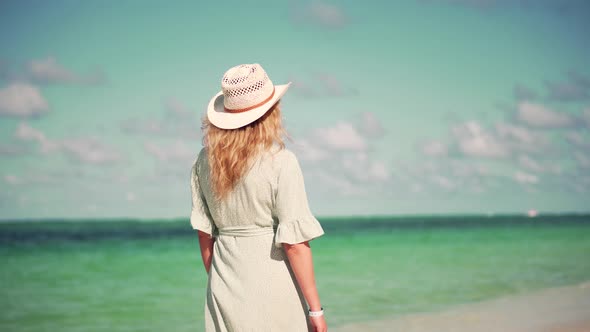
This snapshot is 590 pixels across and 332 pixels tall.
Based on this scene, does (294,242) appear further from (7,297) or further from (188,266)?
(188,266)

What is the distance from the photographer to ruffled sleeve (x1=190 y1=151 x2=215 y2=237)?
266 centimetres

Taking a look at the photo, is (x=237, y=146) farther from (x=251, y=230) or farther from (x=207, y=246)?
(x=207, y=246)

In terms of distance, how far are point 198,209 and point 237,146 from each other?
1.32 ft

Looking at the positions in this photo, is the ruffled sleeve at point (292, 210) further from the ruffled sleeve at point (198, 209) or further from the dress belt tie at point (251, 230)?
the ruffled sleeve at point (198, 209)

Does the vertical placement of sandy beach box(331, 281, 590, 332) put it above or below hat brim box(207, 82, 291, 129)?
below

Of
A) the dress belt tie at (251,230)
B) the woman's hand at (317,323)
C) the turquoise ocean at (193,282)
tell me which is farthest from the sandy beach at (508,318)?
the dress belt tie at (251,230)

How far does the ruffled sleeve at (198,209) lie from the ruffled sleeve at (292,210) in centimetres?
38

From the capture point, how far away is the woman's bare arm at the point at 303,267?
2.43 meters

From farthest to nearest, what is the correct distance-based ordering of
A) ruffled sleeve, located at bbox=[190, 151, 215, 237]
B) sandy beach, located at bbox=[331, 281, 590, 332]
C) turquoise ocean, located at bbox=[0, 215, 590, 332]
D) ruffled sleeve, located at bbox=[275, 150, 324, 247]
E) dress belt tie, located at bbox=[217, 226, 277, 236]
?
turquoise ocean, located at bbox=[0, 215, 590, 332] → sandy beach, located at bbox=[331, 281, 590, 332] → ruffled sleeve, located at bbox=[190, 151, 215, 237] → dress belt tie, located at bbox=[217, 226, 277, 236] → ruffled sleeve, located at bbox=[275, 150, 324, 247]

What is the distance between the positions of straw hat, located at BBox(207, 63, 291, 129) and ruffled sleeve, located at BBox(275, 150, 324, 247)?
0.24 m

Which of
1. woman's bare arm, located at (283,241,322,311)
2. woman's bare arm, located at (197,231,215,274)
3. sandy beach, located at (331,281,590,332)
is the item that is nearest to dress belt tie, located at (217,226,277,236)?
woman's bare arm, located at (283,241,322,311)

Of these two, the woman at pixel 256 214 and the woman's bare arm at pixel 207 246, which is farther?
the woman's bare arm at pixel 207 246

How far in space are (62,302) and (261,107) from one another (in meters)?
8.69

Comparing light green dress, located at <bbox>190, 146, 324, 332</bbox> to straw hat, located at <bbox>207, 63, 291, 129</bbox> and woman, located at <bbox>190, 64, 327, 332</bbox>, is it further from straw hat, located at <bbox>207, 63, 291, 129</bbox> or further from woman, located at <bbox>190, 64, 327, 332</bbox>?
straw hat, located at <bbox>207, 63, 291, 129</bbox>
